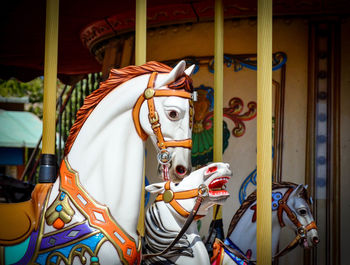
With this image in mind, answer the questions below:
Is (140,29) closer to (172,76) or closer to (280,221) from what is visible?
(172,76)

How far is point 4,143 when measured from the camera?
14.9 metres

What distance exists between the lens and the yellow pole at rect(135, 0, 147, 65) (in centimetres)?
348

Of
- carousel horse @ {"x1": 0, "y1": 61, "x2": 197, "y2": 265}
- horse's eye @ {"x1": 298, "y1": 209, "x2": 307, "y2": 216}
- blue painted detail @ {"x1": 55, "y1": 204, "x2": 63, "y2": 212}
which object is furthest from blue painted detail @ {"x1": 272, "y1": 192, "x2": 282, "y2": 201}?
blue painted detail @ {"x1": 55, "y1": 204, "x2": 63, "y2": 212}

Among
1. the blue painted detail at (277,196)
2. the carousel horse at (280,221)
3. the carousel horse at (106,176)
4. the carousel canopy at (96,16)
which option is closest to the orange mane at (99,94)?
the carousel horse at (106,176)

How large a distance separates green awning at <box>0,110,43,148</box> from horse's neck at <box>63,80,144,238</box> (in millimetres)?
12640

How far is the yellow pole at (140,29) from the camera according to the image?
11.4 ft

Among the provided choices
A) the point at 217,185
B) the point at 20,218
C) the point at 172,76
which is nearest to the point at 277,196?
the point at 217,185

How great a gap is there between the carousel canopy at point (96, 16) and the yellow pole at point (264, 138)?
6.10 feet

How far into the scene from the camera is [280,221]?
4277 millimetres

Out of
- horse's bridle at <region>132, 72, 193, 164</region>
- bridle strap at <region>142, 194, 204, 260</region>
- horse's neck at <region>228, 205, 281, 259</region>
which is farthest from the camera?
horse's neck at <region>228, 205, 281, 259</region>

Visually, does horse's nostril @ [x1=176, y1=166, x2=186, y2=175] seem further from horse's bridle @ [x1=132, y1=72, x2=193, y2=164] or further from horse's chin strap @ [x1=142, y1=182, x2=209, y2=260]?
horse's chin strap @ [x1=142, y1=182, x2=209, y2=260]

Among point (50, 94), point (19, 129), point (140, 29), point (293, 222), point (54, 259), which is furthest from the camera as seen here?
point (19, 129)

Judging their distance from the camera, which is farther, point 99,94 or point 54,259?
point 99,94

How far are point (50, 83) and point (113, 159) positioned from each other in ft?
2.60
